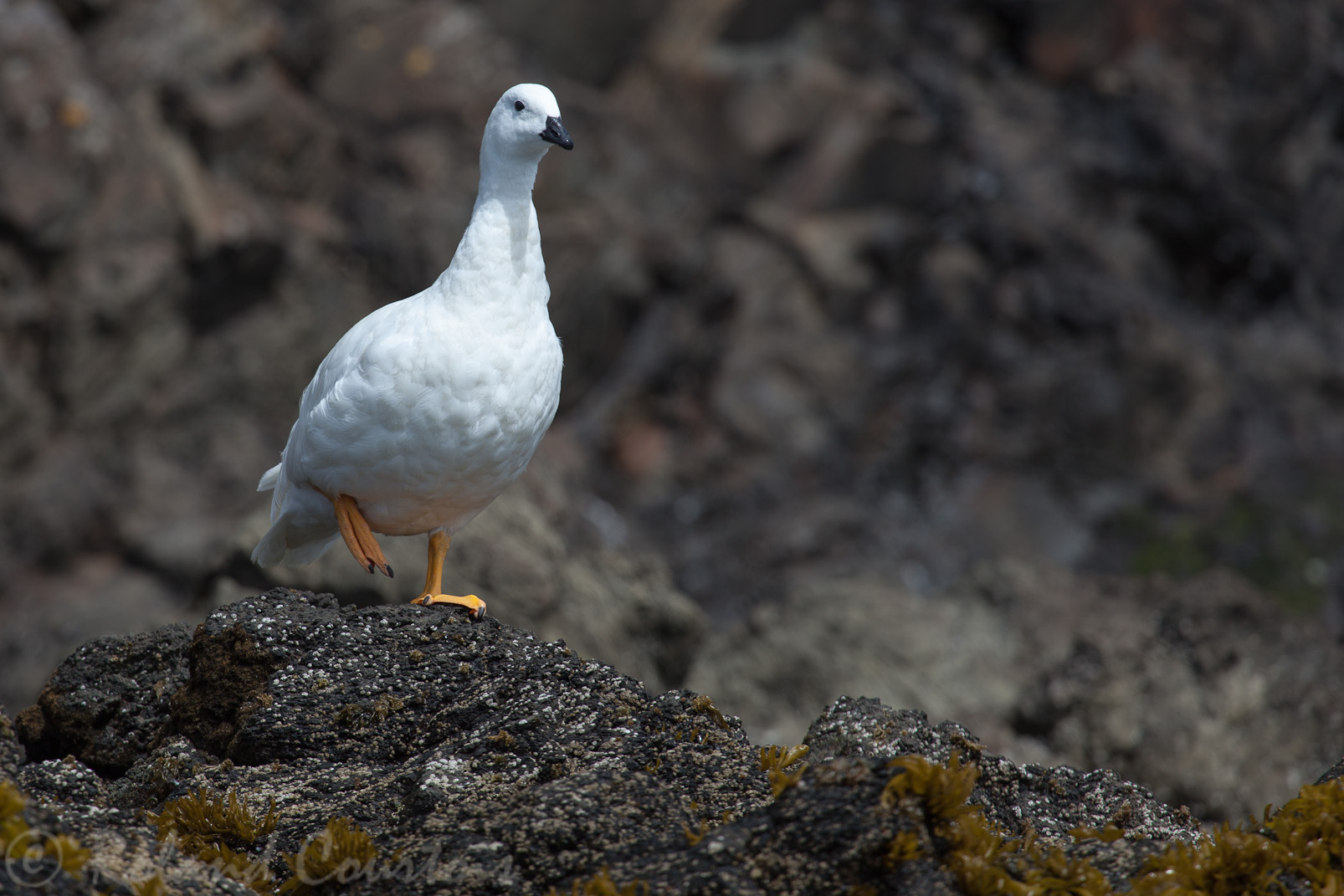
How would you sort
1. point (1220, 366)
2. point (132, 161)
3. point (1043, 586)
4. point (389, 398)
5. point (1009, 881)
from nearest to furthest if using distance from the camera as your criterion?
1. point (1009, 881)
2. point (389, 398)
3. point (1043, 586)
4. point (132, 161)
5. point (1220, 366)

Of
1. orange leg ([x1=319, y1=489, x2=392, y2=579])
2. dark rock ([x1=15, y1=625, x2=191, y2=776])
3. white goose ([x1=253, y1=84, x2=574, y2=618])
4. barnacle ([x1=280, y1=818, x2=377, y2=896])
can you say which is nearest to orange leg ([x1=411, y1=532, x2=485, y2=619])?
white goose ([x1=253, y1=84, x2=574, y2=618])

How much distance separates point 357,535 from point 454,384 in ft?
4.20

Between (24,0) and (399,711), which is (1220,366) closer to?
(399,711)

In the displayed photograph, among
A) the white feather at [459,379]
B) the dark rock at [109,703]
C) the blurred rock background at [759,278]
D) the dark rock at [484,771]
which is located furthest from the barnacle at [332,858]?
the blurred rock background at [759,278]

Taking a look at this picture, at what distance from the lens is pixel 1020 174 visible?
19984mm

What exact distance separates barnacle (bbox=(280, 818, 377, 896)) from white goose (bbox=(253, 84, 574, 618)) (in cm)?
199

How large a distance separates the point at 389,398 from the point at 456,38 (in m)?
15.2

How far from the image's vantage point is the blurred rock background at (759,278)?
1620 cm

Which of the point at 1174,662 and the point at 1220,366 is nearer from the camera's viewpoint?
the point at 1174,662

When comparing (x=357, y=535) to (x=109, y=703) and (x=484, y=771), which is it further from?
(x=484, y=771)

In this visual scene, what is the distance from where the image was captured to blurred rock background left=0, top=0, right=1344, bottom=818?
16203 mm

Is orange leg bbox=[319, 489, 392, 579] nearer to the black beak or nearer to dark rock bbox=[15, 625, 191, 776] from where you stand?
dark rock bbox=[15, 625, 191, 776]

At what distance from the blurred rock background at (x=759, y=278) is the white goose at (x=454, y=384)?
5906 millimetres

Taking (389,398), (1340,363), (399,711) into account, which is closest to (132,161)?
(389,398)
